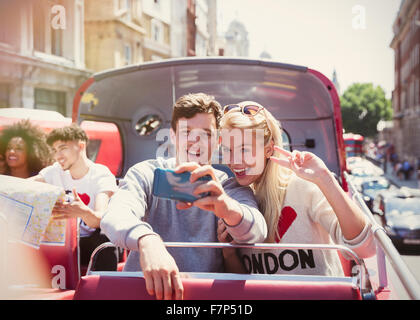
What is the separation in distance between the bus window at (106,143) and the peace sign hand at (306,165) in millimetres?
3299

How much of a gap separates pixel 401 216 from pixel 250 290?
11.7 m

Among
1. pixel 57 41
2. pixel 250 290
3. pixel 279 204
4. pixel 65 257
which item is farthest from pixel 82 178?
pixel 57 41

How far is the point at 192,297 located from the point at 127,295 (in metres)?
0.27

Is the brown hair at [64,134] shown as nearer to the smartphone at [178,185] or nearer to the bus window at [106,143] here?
the bus window at [106,143]

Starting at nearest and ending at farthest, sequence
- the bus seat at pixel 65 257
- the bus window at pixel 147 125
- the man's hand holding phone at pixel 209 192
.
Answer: the man's hand holding phone at pixel 209 192 < the bus seat at pixel 65 257 < the bus window at pixel 147 125

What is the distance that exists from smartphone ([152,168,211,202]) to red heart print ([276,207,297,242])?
774 mm

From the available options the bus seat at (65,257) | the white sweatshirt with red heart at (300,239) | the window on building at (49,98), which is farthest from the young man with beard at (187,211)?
the window on building at (49,98)

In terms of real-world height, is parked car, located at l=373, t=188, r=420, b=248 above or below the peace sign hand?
below

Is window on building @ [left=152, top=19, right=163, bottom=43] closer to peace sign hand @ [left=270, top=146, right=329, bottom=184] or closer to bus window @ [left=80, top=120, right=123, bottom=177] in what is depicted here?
bus window @ [left=80, top=120, right=123, bottom=177]

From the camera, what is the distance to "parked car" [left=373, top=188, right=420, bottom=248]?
37.9ft

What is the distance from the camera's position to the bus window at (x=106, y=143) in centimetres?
515

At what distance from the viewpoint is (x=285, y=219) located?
2244mm

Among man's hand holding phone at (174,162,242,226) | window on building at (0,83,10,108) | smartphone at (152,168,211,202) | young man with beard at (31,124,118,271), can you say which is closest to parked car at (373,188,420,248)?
window on building at (0,83,10,108)

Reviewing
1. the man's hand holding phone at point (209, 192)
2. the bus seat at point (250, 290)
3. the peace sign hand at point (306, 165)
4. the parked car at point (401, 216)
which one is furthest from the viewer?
the parked car at point (401, 216)
